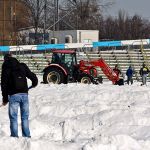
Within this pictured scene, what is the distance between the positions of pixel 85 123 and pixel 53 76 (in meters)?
17.4

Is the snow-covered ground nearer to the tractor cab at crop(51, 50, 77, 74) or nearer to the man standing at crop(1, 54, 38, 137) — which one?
the man standing at crop(1, 54, 38, 137)

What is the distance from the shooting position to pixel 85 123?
1314cm

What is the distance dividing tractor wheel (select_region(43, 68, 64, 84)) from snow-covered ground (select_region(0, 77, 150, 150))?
9.17 metres

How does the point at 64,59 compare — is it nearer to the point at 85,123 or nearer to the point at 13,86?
the point at 85,123

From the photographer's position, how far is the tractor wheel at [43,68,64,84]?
98.8ft

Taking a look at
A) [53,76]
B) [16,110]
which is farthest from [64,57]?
[16,110]

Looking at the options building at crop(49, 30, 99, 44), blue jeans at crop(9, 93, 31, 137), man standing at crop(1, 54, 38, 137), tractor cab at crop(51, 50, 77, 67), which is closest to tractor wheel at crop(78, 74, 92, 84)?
tractor cab at crop(51, 50, 77, 67)

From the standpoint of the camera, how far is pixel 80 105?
16766 millimetres

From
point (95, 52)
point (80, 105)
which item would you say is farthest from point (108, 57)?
point (80, 105)

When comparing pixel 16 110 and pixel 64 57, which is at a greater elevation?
pixel 64 57

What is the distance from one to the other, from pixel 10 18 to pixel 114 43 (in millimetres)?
17089

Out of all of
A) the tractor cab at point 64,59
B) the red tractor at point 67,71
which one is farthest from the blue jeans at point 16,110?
the tractor cab at point 64,59

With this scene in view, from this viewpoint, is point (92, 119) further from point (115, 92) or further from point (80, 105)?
point (115, 92)

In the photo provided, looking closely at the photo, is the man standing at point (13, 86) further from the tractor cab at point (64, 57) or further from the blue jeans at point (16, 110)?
the tractor cab at point (64, 57)
